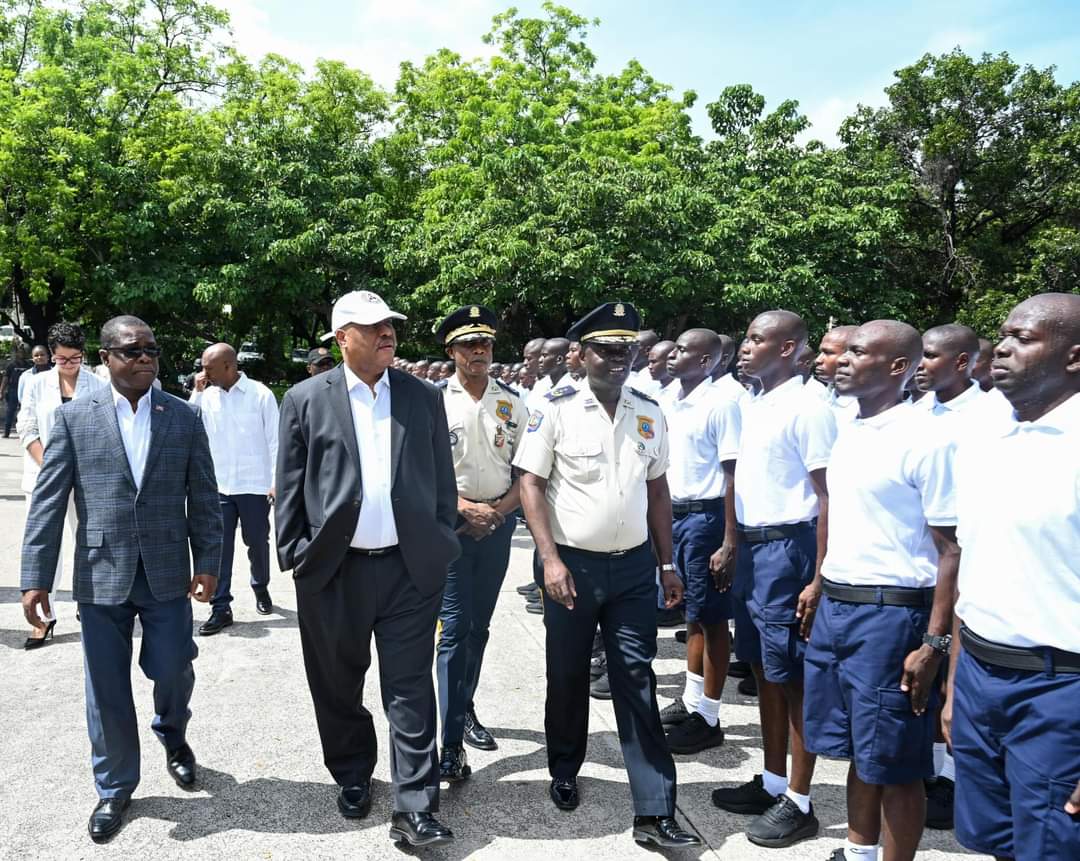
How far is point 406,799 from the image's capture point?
3604mm

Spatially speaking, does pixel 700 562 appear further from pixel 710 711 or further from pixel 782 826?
pixel 782 826

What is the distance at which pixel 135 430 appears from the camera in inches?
155

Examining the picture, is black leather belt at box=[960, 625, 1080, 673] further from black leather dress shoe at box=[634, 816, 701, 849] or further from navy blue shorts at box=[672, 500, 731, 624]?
navy blue shorts at box=[672, 500, 731, 624]

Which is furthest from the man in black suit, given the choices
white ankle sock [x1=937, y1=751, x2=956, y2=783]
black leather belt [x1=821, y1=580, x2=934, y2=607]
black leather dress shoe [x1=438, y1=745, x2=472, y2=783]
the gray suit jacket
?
white ankle sock [x1=937, y1=751, x2=956, y2=783]

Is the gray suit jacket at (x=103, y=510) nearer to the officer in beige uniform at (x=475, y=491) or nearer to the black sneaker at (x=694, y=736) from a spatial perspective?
the officer in beige uniform at (x=475, y=491)

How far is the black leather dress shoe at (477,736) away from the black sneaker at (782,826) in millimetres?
1459

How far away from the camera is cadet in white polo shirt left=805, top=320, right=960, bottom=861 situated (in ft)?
9.90

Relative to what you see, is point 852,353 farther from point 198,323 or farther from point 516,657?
point 198,323

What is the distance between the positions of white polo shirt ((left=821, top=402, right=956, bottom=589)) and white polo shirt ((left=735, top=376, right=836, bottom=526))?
63 centimetres

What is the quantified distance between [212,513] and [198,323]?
26.5 metres

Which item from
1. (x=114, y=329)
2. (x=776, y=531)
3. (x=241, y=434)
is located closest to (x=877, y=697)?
(x=776, y=531)

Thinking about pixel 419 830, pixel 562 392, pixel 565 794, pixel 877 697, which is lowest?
pixel 565 794

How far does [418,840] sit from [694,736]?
1783 millimetres

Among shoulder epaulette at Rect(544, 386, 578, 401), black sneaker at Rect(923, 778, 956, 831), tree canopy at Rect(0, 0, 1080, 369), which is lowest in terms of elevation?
black sneaker at Rect(923, 778, 956, 831)
